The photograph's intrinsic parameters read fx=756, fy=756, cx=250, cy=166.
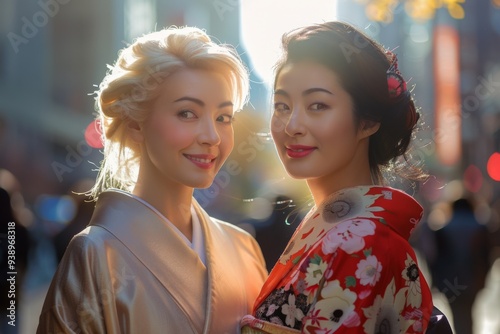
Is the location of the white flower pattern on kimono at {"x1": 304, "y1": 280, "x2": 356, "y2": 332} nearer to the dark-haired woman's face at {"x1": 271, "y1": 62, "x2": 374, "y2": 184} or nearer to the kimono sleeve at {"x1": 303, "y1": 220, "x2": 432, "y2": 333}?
the kimono sleeve at {"x1": 303, "y1": 220, "x2": 432, "y2": 333}

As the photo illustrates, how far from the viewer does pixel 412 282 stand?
303 cm

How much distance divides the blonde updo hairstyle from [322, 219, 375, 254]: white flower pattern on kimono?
90 centimetres

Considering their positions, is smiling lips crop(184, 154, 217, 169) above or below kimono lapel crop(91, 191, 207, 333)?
above

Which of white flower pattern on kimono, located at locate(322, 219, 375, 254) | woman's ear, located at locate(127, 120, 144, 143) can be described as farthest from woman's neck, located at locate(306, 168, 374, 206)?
woman's ear, located at locate(127, 120, 144, 143)

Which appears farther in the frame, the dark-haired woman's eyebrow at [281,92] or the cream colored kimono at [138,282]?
the dark-haired woman's eyebrow at [281,92]

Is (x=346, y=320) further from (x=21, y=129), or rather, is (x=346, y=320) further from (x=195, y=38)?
(x=21, y=129)

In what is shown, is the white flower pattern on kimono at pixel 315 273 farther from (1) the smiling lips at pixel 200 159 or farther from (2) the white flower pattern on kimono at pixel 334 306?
(1) the smiling lips at pixel 200 159

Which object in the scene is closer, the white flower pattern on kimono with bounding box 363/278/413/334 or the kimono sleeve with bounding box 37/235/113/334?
the white flower pattern on kimono with bounding box 363/278/413/334

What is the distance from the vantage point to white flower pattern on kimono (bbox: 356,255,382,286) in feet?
9.51

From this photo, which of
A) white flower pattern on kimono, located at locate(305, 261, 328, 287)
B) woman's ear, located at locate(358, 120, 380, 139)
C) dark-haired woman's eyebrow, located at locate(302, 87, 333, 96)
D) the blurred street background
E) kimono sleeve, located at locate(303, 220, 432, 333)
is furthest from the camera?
the blurred street background

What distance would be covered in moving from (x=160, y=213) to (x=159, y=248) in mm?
192

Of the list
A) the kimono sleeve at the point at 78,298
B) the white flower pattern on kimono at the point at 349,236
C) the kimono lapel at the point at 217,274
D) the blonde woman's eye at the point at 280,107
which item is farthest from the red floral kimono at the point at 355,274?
the kimono sleeve at the point at 78,298

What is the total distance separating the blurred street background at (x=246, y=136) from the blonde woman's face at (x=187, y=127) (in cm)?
30

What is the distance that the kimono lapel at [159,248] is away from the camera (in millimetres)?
3254
